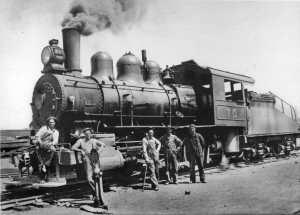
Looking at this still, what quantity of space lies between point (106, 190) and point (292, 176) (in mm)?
5243

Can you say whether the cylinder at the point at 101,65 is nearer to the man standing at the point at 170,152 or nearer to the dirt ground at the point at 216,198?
the man standing at the point at 170,152

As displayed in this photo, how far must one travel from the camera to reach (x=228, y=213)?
213 inches

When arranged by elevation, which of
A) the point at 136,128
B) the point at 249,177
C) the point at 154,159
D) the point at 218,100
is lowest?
the point at 249,177

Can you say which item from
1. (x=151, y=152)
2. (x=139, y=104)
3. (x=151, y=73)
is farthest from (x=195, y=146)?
(x=151, y=73)

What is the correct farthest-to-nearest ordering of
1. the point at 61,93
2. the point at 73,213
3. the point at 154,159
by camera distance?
1. the point at 154,159
2. the point at 61,93
3. the point at 73,213

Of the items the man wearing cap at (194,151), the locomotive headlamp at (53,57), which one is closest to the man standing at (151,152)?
the man wearing cap at (194,151)

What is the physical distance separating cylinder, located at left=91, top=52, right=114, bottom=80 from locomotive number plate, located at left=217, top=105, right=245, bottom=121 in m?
4.24

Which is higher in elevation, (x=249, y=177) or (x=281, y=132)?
(x=281, y=132)

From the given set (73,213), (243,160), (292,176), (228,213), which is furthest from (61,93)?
(243,160)

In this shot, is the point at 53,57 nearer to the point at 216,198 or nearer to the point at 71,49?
the point at 71,49

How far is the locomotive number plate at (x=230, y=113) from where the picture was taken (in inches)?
454

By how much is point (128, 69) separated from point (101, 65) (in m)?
0.95

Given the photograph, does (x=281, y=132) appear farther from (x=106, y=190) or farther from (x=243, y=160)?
(x=106, y=190)

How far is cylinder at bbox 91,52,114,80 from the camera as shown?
31.4ft
